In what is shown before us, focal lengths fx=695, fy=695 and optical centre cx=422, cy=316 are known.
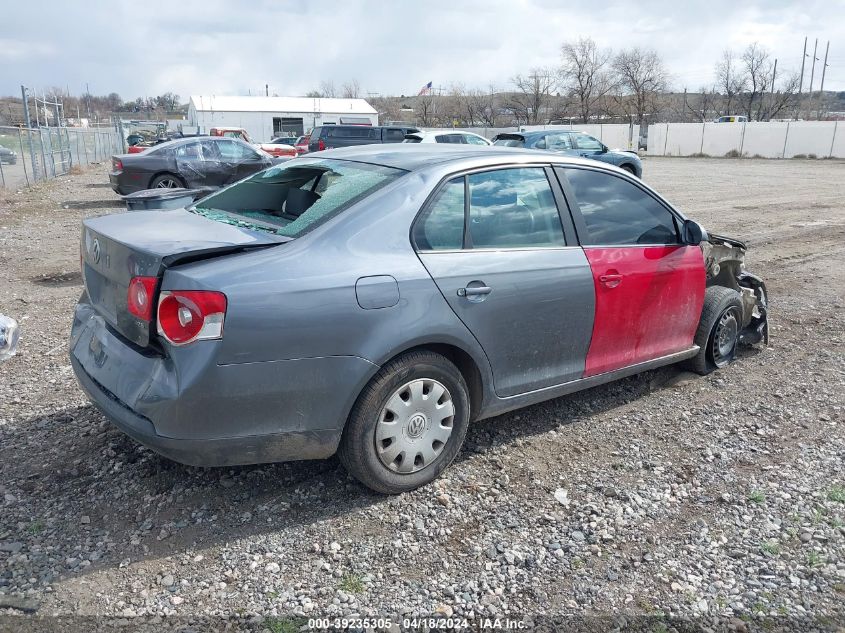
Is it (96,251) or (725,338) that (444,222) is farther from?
(725,338)

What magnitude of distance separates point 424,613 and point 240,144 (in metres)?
14.7

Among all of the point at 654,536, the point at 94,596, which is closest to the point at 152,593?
the point at 94,596

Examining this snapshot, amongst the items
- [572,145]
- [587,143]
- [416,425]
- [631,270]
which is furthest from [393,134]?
[416,425]

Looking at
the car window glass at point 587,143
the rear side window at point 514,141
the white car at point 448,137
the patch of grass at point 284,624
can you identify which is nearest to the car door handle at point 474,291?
the patch of grass at point 284,624

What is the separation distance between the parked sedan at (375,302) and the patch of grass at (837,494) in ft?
4.07

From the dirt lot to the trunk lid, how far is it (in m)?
0.89

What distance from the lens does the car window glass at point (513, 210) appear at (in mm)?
3592

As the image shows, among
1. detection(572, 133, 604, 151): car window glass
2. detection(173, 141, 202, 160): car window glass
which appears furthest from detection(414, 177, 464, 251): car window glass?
detection(572, 133, 604, 151): car window glass

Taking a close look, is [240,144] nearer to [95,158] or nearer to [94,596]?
[94,596]

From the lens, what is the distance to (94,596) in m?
2.67

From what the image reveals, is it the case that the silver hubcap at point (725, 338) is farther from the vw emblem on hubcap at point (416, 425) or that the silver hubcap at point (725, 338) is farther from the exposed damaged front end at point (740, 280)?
the vw emblem on hubcap at point (416, 425)

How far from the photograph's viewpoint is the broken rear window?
3336 millimetres

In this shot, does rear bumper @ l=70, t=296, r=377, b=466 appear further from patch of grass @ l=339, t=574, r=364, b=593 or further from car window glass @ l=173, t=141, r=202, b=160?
car window glass @ l=173, t=141, r=202, b=160

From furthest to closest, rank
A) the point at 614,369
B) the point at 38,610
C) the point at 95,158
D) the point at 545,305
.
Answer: the point at 95,158 → the point at 614,369 → the point at 545,305 → the point at 38,610
